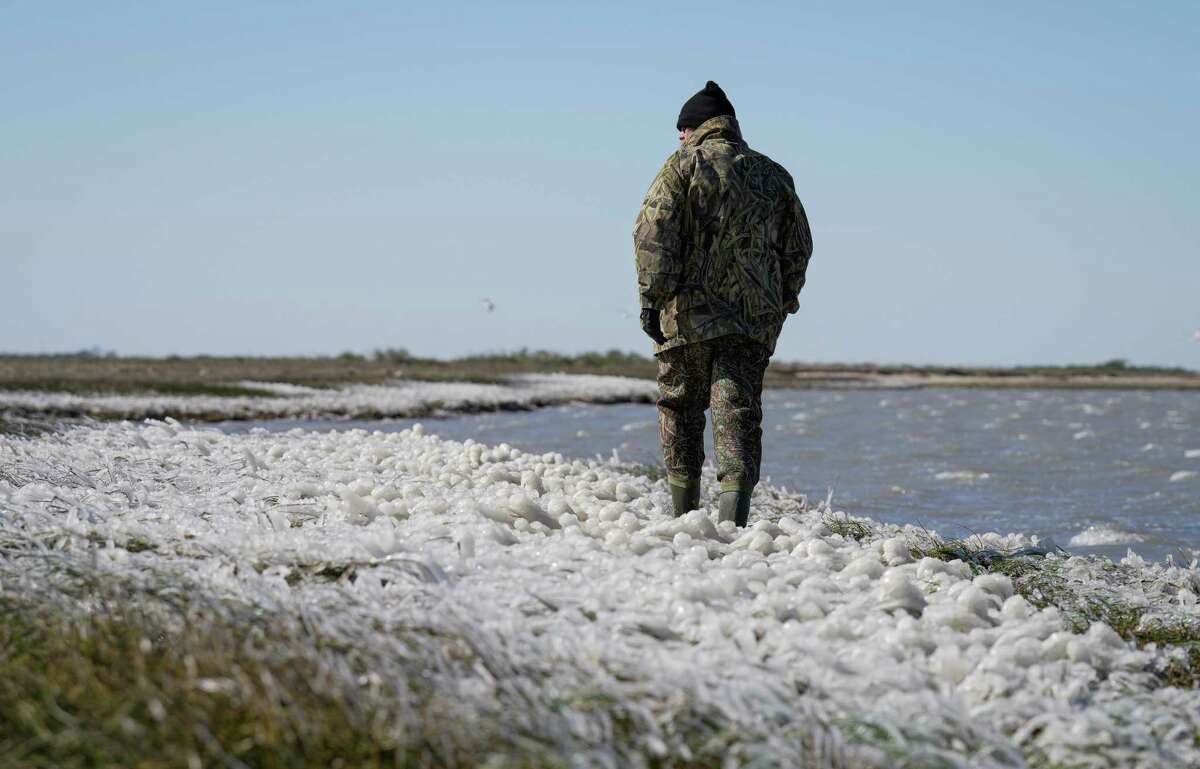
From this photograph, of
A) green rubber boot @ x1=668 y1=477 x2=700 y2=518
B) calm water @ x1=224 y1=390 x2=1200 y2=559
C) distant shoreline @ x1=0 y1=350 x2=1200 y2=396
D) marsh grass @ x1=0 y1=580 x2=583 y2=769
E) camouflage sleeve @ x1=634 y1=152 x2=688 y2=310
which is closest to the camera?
marsh grass @ x1=0 y1=580 x2=583 y2=769

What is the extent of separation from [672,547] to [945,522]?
544cm

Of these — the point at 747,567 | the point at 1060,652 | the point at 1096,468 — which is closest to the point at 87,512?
the point at 747,567

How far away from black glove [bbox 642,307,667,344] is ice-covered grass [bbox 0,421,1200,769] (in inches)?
49.4

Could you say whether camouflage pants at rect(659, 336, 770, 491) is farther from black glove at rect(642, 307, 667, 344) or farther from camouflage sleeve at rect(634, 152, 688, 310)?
camouflage sleeve at rect(634, 152, 688, 310)

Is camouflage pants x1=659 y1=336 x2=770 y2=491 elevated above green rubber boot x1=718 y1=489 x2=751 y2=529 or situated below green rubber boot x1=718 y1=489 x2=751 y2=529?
above

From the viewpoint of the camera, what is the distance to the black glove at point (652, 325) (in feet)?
23.4

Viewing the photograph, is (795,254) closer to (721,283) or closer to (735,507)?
(721,283)

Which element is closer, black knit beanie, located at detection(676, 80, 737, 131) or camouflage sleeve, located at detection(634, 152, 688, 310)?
camouflage sleeve, located at detection(634, 152, 688, 310)

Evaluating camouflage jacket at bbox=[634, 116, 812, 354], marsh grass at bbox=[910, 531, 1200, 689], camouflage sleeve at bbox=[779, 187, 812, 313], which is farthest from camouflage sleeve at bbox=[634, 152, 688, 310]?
marsh grass at bbox=[910, 531, 1200, 689]

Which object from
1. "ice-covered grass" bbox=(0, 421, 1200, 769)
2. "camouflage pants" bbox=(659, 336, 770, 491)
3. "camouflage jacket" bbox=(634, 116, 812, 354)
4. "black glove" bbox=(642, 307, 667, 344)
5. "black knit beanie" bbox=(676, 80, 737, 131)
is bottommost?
"ice-covered grass" bbox=(0, 421, 1200, 769)

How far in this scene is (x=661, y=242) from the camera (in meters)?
7.02

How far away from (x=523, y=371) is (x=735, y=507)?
40130mm

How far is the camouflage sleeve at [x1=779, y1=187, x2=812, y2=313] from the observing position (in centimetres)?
746

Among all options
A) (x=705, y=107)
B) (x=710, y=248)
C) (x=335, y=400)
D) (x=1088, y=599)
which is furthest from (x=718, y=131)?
(x=335, y=400)
